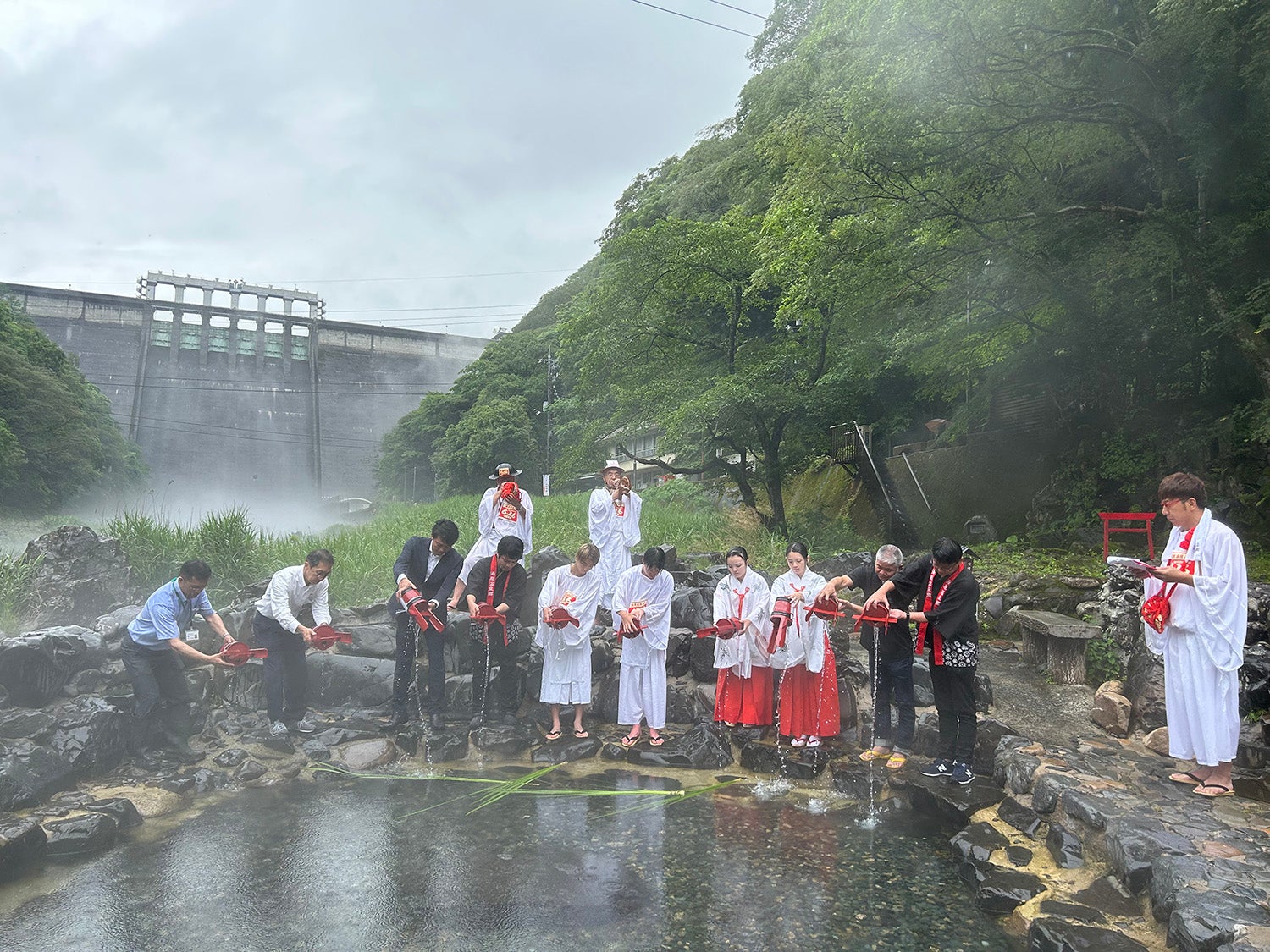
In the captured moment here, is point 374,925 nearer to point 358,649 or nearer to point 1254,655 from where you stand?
point 358,649

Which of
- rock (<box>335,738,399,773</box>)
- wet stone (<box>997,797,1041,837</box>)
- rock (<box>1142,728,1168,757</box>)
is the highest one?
rock (<box>1142,728,1168,757</box>)

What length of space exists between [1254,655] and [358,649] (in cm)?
889

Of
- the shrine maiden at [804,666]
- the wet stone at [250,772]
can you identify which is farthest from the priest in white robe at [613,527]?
the wet stone at [250,772]

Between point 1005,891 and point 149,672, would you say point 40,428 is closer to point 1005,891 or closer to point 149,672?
point 149,672

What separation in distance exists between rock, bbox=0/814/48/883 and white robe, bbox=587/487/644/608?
594 cm

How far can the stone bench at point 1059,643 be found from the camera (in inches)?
333

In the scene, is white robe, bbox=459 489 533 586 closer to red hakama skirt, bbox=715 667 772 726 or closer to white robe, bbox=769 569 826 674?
red hakama skirt, bbox=715 667 772 726

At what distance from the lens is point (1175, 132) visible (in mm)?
11805

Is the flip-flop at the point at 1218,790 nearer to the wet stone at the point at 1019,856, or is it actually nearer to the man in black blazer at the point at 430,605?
the wet stone at the point at 1019,856

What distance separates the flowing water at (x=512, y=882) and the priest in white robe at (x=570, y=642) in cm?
163

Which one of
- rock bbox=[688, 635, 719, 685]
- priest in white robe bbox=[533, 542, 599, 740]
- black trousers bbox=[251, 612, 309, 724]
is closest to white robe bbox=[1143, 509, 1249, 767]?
rock bbox=[688, 635, 719, 685]

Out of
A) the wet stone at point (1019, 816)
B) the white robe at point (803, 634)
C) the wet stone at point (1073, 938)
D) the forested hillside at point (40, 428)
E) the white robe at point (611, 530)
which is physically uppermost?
the forested hillside at point (40, 428)

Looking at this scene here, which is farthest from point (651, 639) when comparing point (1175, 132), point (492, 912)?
point (1175, 132)

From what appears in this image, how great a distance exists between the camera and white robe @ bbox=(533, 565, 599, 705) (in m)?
8.11
